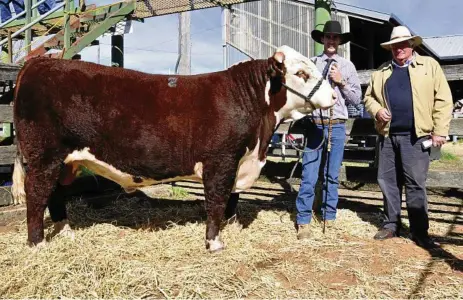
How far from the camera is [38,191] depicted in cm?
387

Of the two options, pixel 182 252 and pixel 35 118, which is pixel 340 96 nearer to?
pixel 182 252

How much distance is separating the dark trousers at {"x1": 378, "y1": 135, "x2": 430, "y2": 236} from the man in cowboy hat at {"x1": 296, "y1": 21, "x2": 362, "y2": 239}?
460mm

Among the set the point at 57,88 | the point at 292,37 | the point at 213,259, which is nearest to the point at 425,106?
the point at 213,259

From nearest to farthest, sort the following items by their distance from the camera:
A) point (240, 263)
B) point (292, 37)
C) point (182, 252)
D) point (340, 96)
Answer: point (240, 263) → point (182, 252) → point (340, 96) → point (292, 37)

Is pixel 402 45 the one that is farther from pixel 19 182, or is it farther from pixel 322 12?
pixel 19 182

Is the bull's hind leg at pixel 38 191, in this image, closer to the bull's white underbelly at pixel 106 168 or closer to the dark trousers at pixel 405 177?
the bull's white underbelly at pixel 106 168

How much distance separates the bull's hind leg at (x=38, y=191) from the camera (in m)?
3.85

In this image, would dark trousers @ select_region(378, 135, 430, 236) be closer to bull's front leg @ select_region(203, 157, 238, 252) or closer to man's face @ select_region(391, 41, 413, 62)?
man's face @ select_region(391, 41, 413, 62)

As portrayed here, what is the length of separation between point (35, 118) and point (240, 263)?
210 centimetres

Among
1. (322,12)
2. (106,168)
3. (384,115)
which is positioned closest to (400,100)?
(384,115)

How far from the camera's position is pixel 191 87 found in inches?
160

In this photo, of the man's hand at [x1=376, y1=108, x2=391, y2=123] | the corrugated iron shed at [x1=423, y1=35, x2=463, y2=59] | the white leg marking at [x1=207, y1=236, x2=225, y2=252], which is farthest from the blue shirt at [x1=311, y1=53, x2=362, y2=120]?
the corrugated iron shed at [x1=423, y1=35, x2=463, y2=59]

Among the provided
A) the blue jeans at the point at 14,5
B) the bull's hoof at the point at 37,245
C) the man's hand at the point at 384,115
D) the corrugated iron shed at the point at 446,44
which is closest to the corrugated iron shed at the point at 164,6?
the blue jeans at the point at 14,5

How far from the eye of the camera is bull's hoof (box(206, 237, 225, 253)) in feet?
13.0
